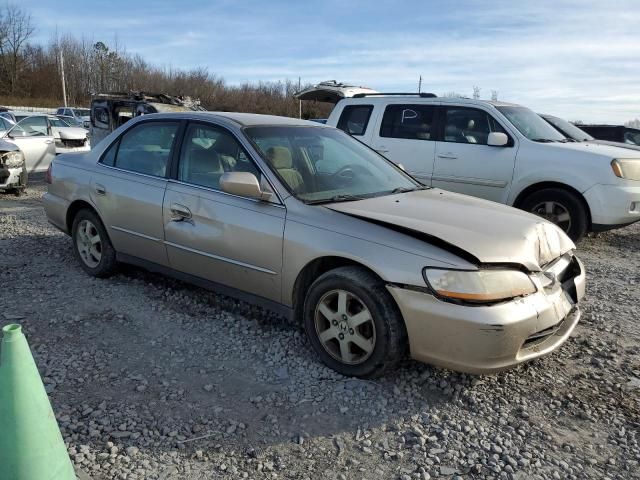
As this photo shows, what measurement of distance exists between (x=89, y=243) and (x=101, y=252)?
21 cm

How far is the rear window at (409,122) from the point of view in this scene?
759 centimetres

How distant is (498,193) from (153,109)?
8.18 m

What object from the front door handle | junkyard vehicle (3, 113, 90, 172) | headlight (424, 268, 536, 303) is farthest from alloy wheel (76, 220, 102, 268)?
junkyard vehicle (3, 113, 90, 172)

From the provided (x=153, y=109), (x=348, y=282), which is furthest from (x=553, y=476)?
(x=153, y=109)

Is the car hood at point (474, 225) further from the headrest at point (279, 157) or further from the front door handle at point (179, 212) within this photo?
the front door handle at point (179, 212)

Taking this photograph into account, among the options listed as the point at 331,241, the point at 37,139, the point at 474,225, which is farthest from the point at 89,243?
the point at 37,139

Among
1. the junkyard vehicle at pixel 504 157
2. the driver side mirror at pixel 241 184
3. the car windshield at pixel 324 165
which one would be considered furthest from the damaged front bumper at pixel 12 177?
the driver side mirror at pixel 241 184

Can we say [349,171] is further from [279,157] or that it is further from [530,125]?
[530,125]

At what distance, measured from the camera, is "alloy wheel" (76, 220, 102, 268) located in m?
4.85

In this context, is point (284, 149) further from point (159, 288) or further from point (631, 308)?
point (631, 308)

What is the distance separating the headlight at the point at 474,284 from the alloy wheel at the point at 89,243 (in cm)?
329

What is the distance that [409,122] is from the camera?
7.76m

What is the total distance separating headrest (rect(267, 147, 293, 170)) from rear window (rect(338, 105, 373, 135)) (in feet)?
14.3

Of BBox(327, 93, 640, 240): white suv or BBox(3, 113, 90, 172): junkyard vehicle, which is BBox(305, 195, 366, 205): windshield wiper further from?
BBox(3, 113, 90, 172): junkyard vehicle
